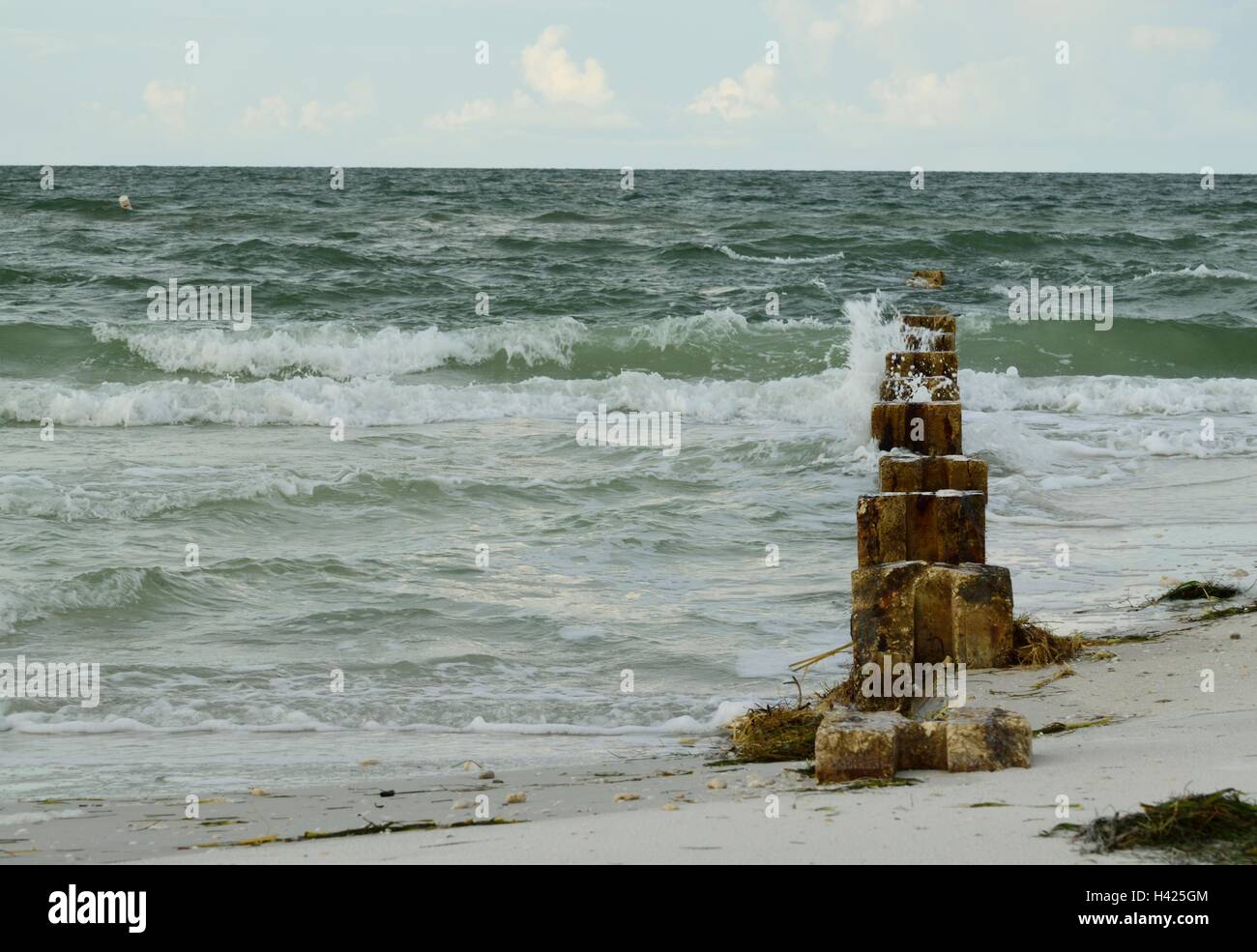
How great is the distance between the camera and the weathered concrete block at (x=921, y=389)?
7475 mm

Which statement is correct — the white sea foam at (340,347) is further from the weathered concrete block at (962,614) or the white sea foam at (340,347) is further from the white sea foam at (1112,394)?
the weathered concrete block at (962,614)

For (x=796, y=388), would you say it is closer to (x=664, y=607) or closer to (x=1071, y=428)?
(x=1071, y=428)

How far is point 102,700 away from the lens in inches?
214

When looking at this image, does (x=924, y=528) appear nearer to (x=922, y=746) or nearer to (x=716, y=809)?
(x=922, y=746)

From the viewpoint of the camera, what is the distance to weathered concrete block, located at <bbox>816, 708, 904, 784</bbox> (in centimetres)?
365

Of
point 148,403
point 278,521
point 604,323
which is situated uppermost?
point 604,323

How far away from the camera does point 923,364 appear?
7785mm

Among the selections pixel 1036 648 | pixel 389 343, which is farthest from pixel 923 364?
pixel 389 343

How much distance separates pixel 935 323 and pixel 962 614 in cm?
340

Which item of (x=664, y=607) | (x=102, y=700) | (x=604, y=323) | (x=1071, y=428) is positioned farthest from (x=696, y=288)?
(x=102, y=700)

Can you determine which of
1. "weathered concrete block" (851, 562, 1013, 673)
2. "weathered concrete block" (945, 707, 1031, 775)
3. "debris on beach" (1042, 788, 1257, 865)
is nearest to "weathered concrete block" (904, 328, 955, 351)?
"weathered concrete block" (851, 562, 1013, 673)

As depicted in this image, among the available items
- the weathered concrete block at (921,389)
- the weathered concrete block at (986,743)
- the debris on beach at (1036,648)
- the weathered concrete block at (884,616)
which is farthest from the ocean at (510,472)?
the weathered concrete block at (986,743)
